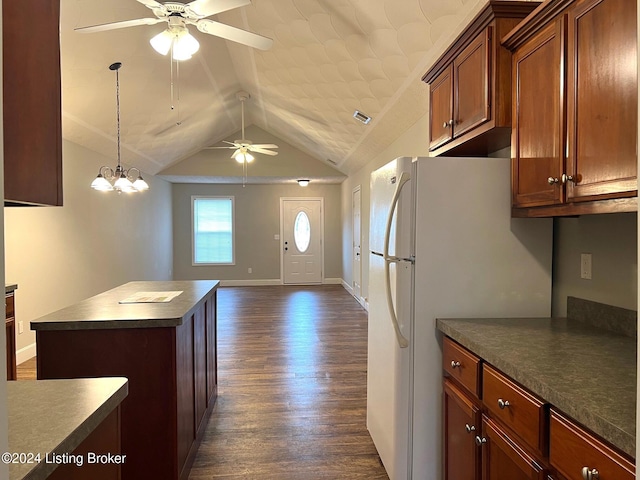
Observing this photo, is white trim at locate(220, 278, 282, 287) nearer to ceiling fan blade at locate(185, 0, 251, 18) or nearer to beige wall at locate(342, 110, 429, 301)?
beige wall at locate(342, 110, 429, 301)

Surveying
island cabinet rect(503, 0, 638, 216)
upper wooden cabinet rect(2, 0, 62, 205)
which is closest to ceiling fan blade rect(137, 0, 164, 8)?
upper wooden cabinet rect(2, 0, 62, 205)

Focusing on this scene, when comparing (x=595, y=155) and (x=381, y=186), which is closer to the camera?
(x=595, y=155)

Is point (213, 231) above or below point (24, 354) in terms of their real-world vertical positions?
above

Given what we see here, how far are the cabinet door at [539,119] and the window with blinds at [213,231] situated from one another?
8187 mm

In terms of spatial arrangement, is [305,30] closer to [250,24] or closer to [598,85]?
[250,24]

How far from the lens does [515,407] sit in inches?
51.9

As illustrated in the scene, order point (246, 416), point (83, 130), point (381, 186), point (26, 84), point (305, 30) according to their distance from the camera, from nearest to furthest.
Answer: point (26, 84), point (381, 186), point (246, 416), point (305, 30), point (83, 130)

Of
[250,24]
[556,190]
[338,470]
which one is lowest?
[338,470]

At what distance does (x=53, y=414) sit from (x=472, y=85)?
79.1 inches

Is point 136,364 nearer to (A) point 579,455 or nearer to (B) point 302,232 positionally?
(A) point 579,455

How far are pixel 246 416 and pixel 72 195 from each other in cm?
354

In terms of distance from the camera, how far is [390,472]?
2094 millimetres

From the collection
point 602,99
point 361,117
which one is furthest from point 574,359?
point 361,117

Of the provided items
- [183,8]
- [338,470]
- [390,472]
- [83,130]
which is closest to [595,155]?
[390,472]
